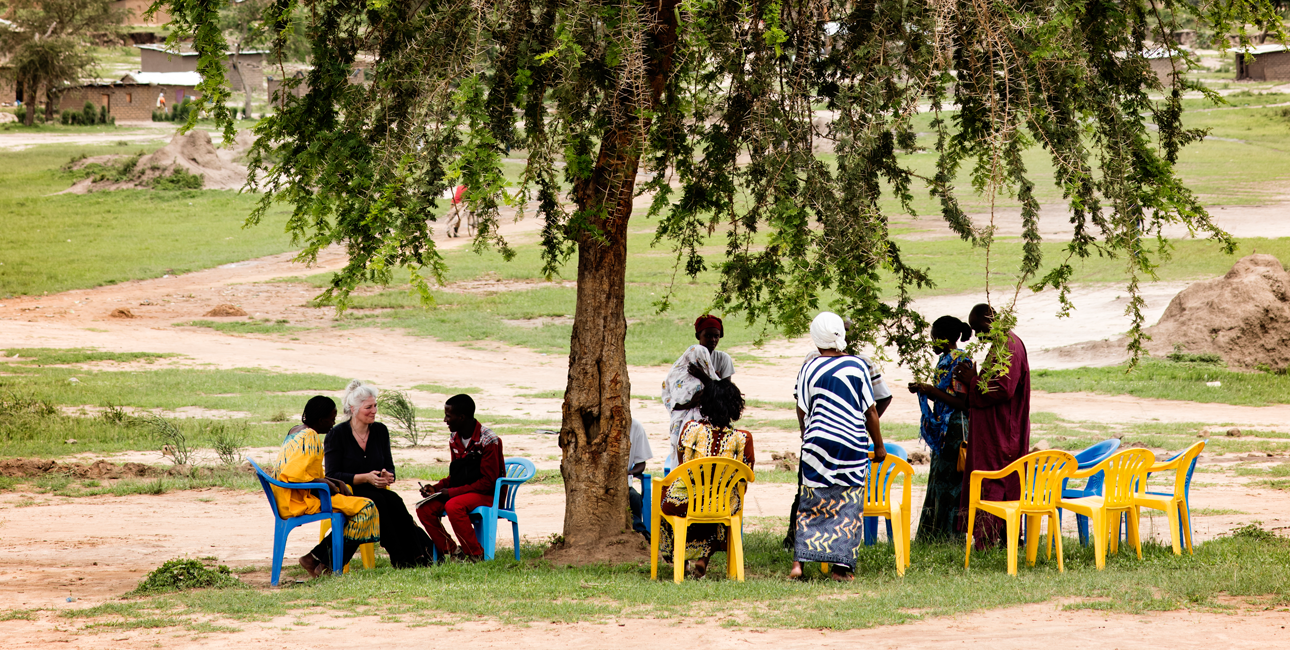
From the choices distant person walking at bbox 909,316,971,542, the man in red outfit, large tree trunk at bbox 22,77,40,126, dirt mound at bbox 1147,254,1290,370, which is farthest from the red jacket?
large tree trunk at bbox 22,77,40,126

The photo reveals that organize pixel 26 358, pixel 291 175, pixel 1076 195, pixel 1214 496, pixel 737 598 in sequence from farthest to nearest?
1. pixel 26 358
2. pixel 1214 496
3. pixel 291 175
4. pixel 737 598
5. pixel 1076 195

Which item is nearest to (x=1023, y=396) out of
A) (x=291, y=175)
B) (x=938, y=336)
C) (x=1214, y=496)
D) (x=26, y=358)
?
(x=938, y=336)

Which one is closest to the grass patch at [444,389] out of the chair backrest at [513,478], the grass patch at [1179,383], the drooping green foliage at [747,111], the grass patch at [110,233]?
the grass patch at [1179,383]

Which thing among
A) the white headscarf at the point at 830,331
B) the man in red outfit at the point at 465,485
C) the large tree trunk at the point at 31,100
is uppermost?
the large tree trunk at the point at 31,100

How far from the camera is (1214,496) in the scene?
10.5 metres

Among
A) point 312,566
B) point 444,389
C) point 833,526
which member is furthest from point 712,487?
point 444,389

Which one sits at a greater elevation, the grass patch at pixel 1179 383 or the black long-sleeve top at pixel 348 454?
the black long-sleeve top at pixel 348 454

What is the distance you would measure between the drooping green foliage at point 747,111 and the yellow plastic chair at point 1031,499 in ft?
3.41

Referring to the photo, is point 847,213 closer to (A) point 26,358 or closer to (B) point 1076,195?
(B) point 1076,195

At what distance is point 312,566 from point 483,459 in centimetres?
131

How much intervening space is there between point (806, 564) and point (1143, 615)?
2287 mm

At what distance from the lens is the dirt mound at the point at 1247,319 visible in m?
17.9

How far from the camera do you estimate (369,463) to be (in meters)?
7.88

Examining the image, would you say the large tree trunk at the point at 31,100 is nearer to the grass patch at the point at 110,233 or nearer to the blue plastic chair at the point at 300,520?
the grass patch at the point at 110,233
